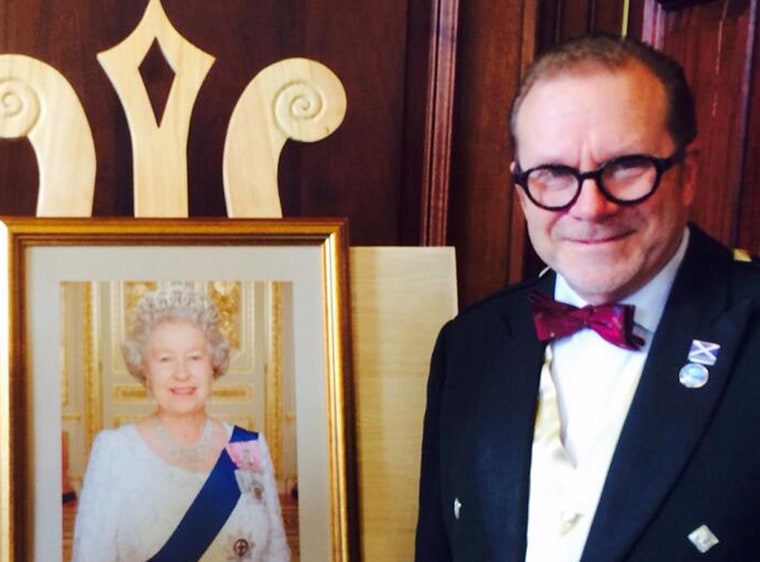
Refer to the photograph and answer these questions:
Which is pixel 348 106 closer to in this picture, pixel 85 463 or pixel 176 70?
pixel 176 70

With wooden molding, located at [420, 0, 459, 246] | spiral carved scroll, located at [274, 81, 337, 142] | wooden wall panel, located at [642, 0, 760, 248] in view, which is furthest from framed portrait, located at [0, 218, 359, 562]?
wooden wall panel, located at [642, 0, 760, 248]

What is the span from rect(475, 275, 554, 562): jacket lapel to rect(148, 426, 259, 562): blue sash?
0.34 meters

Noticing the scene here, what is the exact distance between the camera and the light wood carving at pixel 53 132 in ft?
3.57

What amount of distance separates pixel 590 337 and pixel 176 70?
2.16 feet

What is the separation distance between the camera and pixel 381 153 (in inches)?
54.0

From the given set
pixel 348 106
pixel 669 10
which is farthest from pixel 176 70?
pixel 669 10

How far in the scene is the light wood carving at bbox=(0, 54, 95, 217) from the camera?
1.09 m

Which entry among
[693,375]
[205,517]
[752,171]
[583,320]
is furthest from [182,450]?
[752,171]

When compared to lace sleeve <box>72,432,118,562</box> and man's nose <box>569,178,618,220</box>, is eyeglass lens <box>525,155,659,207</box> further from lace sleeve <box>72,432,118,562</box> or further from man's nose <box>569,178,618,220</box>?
lace sleeve <box>72,432,118,562</box>

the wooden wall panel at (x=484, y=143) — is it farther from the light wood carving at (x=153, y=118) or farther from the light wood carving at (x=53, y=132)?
the light wood carving at (x=53, y=132)

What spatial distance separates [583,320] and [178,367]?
537 millimetres

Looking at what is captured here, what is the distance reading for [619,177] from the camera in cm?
91

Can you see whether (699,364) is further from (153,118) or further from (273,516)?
(153,118)

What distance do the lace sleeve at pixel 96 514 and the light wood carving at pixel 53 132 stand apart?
1.08 feet
